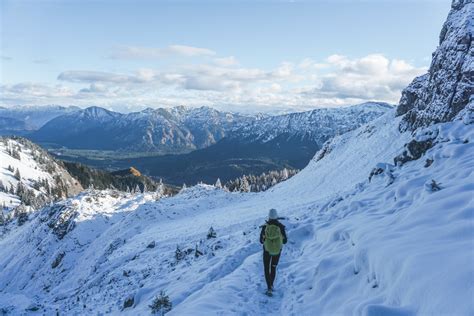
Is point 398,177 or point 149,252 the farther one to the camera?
point 149,252

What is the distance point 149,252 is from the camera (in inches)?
1069

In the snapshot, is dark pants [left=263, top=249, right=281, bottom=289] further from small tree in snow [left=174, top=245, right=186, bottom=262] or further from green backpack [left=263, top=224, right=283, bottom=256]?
small tree in snow [left=174, top=245, right=186, bottom=262]

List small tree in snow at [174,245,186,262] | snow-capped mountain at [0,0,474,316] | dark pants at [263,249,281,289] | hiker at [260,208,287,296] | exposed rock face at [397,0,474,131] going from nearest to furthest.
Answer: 1. snow-capped mountain at [0,0,474,316]
2. dark pants at [263,249,281,289]
3. hiker at [260,208,287,296]
4. small tree in snow at [174,245,186,262]
5. exposed rock face at [397,0,474,131]

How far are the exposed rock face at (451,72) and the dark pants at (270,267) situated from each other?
27.0 metres

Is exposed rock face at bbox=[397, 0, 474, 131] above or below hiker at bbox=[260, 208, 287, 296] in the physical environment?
above

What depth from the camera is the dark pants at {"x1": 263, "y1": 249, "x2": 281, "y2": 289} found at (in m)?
12.6

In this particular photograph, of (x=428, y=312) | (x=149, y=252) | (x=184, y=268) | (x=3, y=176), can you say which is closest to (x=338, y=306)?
(x=428, y=312)

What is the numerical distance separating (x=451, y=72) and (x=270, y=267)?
33789 mm

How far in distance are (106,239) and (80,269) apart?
5277mm

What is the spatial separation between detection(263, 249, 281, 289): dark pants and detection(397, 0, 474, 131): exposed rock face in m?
27.0

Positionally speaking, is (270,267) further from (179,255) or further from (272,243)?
(179,255)

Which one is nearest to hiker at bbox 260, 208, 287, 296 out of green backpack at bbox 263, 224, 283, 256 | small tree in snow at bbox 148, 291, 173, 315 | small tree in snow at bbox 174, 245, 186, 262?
green backpack at bbox 263, 224, 283, 256

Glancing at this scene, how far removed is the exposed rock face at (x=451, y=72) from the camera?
33312 mm

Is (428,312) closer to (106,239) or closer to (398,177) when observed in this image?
(398,177)
